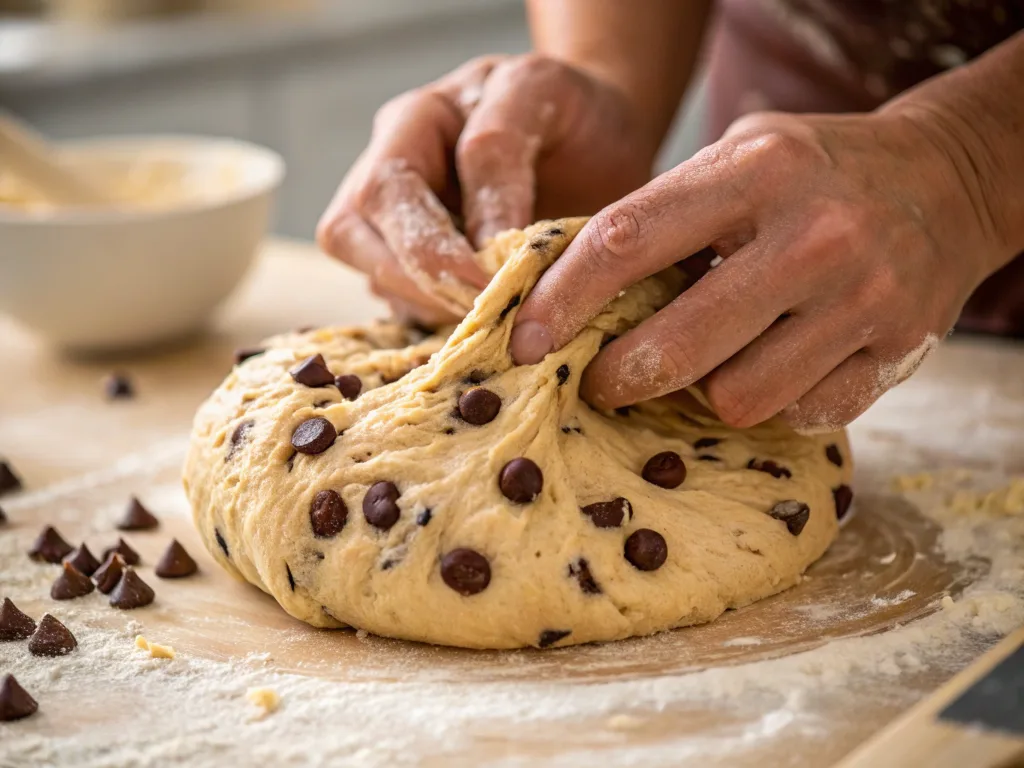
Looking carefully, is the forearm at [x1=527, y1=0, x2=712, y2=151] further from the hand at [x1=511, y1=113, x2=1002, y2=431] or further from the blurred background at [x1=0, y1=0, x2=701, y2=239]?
the blurred background at [x1=0, y1=0, x2=701, y2=239]

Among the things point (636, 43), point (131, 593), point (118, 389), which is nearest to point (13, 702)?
point (131, 593)

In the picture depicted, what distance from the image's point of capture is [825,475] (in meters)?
1.83

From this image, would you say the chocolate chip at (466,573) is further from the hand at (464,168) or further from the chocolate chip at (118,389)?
the chocolate chip at (118,389)

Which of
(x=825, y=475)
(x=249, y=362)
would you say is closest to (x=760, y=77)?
(x=825, y=475)

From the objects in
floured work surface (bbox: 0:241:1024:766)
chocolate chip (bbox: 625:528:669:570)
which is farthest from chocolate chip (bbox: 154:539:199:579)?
chocolate chip (bbox: 625:528:669:570)

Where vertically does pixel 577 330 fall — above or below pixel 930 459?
above

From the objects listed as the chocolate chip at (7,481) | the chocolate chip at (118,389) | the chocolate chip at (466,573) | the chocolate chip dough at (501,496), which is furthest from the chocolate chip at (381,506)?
the chocolate chip at (118,389)

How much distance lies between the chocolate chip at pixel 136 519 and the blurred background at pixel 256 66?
3072 millimetres

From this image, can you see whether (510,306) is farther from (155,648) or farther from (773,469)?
(155,648)

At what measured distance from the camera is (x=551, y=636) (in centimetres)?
154

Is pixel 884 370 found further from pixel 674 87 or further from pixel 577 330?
pixel 674 87

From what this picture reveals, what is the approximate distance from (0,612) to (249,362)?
57 cm

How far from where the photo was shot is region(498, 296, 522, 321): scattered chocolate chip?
1658 millimetres

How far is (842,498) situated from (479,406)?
2.16 feet
